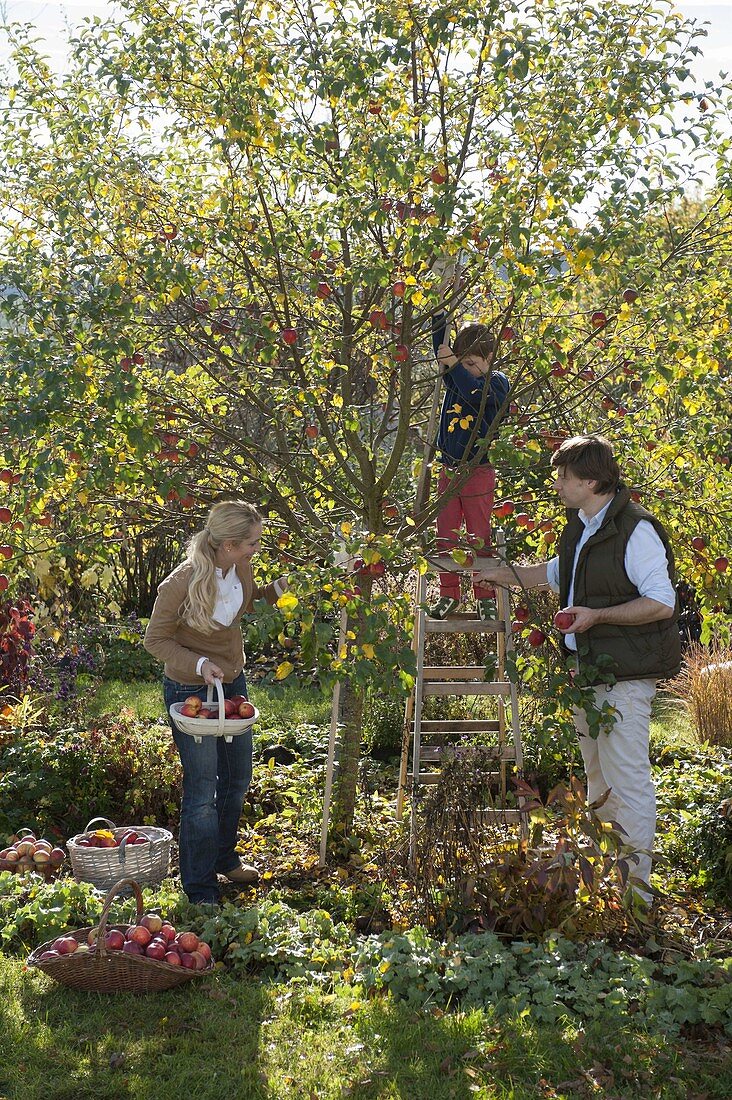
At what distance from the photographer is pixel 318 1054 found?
319cm

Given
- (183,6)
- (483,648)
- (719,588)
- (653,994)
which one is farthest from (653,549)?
(483,648)

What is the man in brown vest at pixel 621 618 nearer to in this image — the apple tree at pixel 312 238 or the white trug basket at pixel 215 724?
the apple tree at pixel 312 238

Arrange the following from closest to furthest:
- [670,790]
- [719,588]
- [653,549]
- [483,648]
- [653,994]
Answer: [653,994]
[653,549]
[719,588]
[670,790]
[483,648]

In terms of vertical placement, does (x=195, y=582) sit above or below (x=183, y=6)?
below

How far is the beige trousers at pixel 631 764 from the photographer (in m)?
3.94

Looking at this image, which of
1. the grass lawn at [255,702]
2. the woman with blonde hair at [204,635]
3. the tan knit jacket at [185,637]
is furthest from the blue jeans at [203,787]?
the grass lawn at [255,702]

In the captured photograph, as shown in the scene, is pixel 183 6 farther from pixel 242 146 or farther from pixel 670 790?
pixel 670 790

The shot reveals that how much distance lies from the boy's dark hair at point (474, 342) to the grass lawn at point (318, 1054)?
257cm

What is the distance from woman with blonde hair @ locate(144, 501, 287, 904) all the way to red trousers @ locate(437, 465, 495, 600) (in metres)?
0.85

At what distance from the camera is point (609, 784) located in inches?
160

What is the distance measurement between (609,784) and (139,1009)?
1.84m

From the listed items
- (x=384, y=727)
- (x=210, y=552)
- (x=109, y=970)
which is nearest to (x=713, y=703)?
(x=384, y=727)

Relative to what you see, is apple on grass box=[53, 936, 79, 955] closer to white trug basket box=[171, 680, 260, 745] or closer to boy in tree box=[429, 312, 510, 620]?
white trug basket box=[171, 680, 260, 745]

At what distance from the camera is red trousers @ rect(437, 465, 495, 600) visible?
4707 millimetres
